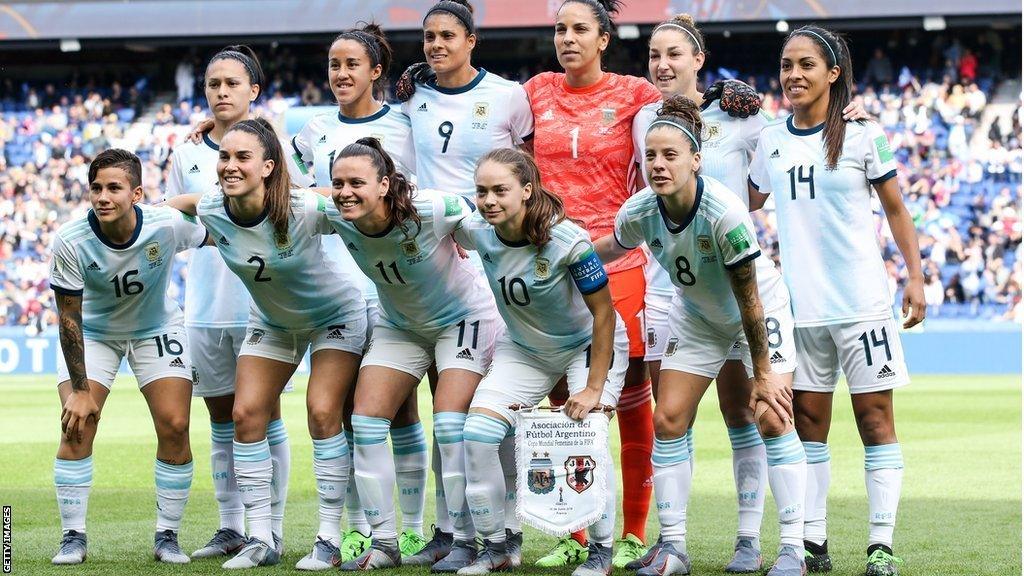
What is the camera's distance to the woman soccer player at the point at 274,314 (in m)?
5.78

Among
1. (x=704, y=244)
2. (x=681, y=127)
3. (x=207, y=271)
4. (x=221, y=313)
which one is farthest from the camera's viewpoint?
(x=207, y=271)

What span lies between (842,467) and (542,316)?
5.71 meters

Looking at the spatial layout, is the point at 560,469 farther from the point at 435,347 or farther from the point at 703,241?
the point at 703,241

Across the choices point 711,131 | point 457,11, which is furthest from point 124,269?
point 711,131

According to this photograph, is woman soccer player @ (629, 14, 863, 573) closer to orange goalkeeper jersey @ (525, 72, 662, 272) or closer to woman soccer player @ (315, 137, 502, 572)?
orange goalkeeper jersey @ (525, 72, 662, 272)

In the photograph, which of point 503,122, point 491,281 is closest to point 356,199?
point 491,281

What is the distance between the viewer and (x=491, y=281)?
5715mm

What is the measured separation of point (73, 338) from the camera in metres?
5.85

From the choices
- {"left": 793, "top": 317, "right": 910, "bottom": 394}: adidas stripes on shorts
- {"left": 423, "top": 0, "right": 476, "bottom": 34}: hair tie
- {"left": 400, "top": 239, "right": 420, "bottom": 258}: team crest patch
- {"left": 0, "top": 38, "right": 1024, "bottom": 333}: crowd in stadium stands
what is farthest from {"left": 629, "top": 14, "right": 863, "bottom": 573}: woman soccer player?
{"left": 0, "top": 38, "right": 1024, "bottom": 333}: crowd in stadium stands

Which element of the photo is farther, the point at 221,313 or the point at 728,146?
the point at 221,313

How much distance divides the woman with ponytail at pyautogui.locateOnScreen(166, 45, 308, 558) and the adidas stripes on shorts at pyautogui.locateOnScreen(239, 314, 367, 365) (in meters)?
0.48

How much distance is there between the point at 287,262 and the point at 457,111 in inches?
46.7

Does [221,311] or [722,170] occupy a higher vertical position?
[722,170]

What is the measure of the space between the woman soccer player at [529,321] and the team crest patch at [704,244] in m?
0.42
